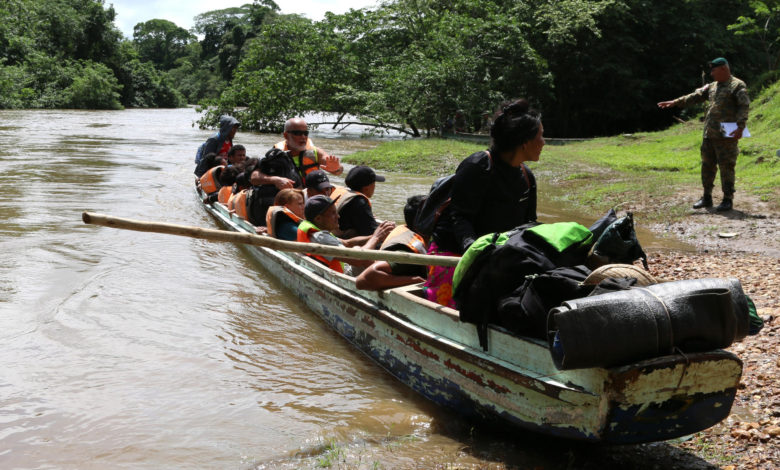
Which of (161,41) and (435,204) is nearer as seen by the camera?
(435,204)

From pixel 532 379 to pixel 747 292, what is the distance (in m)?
3.20

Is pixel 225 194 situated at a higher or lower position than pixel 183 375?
higher

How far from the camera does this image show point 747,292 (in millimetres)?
5461

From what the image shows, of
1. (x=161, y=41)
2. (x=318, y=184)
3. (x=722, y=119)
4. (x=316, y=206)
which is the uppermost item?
(x=161, y=41)

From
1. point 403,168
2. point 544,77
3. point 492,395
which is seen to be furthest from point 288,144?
point 544,77

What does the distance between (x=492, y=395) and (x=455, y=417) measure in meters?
0.55

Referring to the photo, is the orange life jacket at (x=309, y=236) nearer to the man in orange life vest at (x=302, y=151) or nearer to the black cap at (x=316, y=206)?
the black cap at (x=316, y=206)

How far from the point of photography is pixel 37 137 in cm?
2184

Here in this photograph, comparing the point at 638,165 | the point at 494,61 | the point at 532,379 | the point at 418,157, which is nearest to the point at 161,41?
the point at 494,61

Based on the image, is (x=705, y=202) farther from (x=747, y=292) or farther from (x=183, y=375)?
(x=183, y=375)

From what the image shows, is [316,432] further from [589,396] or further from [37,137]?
[37,137]

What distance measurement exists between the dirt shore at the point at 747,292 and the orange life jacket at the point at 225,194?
5.90 m

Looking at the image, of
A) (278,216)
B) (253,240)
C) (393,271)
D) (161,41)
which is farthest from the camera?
(161,41)

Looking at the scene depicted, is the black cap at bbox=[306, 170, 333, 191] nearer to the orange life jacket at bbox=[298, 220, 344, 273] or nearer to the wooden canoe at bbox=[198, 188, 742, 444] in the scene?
the orange life jacket at bbox=[298, 220, 344, 273]
